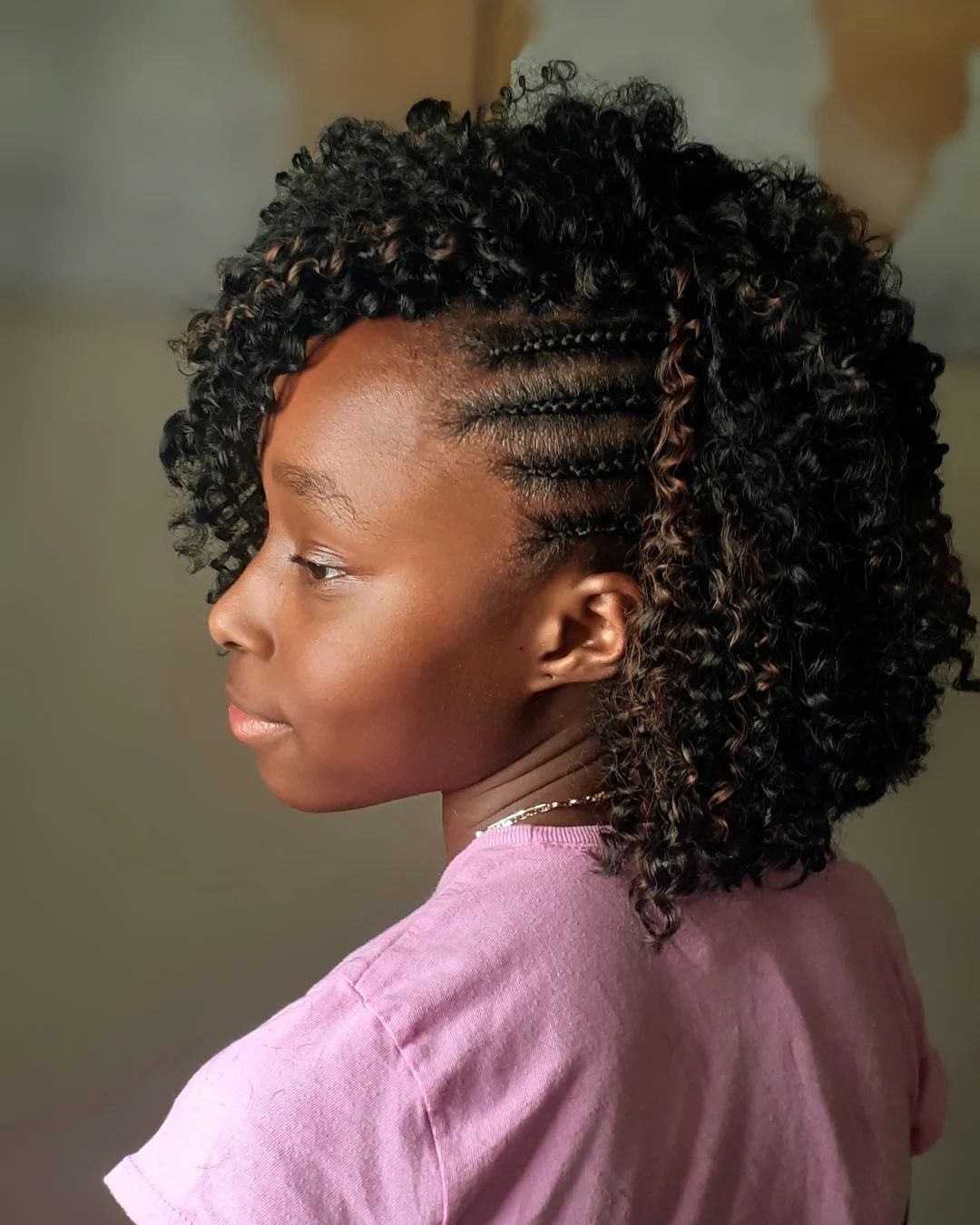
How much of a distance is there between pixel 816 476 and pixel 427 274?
0.21m

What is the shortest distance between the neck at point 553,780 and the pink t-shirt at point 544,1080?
0.9 inches

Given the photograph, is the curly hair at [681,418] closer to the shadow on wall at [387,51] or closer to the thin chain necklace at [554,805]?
the thin chain necklace at [554,805]

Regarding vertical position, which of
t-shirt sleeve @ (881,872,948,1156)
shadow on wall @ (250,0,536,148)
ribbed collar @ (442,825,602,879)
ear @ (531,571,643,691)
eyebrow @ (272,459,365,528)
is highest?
shadow on wall @ (250,0,536,148)

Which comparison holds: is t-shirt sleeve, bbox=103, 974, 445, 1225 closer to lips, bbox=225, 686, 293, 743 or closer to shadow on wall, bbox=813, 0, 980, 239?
lips, bbox=225, 686, 293, 743

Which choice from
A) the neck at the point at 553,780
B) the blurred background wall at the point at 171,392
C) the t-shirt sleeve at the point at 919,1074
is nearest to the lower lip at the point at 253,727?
the neck at the point at 553,780

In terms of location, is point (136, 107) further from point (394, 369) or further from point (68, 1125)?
point (68, 1125)

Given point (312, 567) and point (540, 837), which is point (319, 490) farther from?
point (540, 837)

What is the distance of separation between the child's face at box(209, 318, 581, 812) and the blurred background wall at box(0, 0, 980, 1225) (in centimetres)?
30

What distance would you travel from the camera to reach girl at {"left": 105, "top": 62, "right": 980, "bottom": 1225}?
531 millimetres

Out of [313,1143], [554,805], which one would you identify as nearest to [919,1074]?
[554,805]

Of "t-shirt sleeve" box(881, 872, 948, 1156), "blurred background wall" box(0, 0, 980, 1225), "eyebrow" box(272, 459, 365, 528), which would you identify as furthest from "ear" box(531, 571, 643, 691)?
"blurred background wall" box(0, 0, 980, 1225)

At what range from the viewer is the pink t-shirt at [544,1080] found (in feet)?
1.66

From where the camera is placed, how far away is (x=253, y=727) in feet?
2.21

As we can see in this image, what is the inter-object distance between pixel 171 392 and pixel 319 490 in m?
0.37
